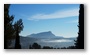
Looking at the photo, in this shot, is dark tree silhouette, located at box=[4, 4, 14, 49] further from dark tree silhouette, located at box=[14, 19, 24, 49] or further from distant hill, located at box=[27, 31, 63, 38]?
distant hill, located at box=[27, 31, 63, 38]

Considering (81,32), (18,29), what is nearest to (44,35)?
(18,29)

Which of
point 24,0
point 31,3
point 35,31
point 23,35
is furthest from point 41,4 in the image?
point 23,35

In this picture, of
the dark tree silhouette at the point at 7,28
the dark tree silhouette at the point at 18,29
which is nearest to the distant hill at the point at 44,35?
the dark tree silhouette at the point at 18,29

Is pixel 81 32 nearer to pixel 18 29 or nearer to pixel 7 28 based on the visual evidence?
pixel 18 29

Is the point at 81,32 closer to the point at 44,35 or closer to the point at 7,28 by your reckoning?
the point at 44,35

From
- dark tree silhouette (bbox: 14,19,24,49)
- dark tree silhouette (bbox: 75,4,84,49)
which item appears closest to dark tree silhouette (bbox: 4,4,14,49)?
dark tree silhouette (bbox: 14,19,24,49)

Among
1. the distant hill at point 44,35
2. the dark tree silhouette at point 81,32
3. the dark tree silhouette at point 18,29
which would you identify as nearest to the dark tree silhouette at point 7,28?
the dark tree silhouette at point 18,29

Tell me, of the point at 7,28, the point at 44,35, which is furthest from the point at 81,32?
the point at 7,28

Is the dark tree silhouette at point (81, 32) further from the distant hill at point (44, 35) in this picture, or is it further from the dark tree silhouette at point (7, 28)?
the dark tree silhouette at point (7, 28)

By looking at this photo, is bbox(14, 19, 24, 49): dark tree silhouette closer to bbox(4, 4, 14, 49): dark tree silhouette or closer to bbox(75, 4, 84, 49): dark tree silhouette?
bbox(4, 4, 14, 49): dark tree silhouette

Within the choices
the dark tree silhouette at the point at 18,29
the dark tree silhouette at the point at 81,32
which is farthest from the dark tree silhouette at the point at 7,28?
the dark tree silhouette at the point at 81,32

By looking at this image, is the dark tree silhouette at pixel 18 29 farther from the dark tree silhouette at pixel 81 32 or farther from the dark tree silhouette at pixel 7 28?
the dark tree silhouette at pixel 81 32

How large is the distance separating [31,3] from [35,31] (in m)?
0.52

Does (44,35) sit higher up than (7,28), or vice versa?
(7,28)
